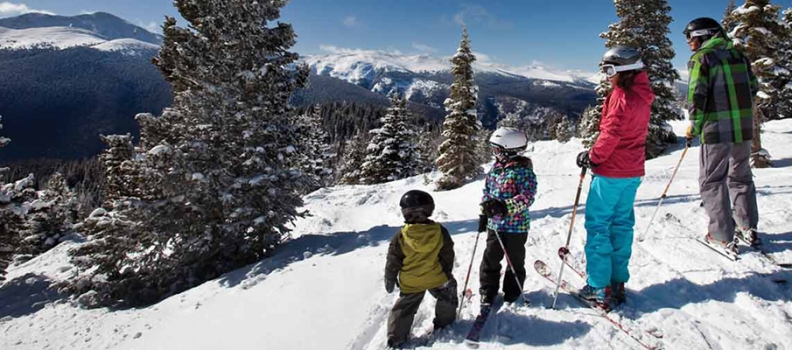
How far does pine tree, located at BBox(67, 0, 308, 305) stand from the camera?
9.08 m

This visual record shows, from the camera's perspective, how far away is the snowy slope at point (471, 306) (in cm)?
351

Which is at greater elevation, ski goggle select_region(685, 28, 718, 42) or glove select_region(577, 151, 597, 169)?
ski goggle select_region(685, 28, 718, 42)

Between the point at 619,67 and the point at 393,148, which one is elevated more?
the point at 619,67

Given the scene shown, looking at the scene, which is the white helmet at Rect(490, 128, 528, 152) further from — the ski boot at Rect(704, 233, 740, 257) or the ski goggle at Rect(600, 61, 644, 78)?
the ski boot at Rect(704, 233, 740, 257)

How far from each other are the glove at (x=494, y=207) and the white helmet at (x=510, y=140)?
63 cm

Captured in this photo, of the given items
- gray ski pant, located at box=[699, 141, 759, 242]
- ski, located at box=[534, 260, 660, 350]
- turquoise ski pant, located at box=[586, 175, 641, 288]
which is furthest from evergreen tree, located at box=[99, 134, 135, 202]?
gray ski pant, located at box=[699, 141, 759, 242]

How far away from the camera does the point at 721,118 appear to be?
4.20 metres

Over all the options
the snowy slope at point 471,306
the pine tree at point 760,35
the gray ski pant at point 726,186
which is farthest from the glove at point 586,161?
the pine tree at point 760,35

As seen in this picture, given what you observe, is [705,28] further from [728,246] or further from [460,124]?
[460,124]

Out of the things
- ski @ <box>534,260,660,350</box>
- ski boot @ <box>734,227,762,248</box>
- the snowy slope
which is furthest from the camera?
ski boot @ <box>734,227,762,248</box>

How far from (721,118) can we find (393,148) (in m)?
26.0

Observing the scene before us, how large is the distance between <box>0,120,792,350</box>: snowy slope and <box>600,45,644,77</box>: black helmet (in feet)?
8.14

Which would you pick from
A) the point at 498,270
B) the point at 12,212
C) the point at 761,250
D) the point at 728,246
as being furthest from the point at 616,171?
the point at 12,212

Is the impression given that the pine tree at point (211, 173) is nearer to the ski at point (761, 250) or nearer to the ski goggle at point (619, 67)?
the ski goggle at point (619, 67)
